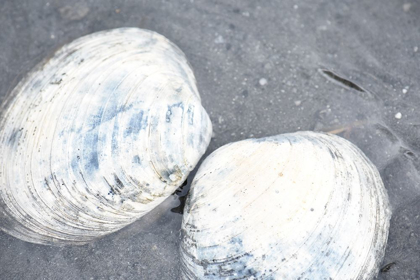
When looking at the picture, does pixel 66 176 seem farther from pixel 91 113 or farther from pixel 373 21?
pixel 373 21

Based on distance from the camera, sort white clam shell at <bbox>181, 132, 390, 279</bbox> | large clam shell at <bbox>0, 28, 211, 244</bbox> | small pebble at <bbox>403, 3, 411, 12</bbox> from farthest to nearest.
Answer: small pebble at <bbox>403, 3, 411, 12</bbox> < large clam shell at <bbox>0, 28, 211, 244</bbox> < white clam shell at <bbox>181, 132, 390, 279</bbox>

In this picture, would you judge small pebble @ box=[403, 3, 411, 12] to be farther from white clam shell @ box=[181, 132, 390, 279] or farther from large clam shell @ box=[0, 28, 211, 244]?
large clam shell @ box=[0, 28, 211, 244]

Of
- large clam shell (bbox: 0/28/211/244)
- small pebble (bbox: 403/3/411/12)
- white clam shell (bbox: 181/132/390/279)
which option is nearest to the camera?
white clam shell (bbox: 181/132/390/279)

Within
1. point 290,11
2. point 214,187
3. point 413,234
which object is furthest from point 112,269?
point 290,11

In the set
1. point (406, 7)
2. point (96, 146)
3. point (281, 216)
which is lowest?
point (281, 216)

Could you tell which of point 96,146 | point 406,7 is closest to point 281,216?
point 96,146

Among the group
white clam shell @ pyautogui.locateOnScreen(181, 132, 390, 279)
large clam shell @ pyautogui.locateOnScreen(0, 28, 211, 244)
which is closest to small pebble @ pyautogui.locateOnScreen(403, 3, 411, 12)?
white clam shell @ pyautogui.locateOnScreen(181, 132, 390, 279)

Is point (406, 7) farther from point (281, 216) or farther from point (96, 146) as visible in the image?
point (96, 146)
